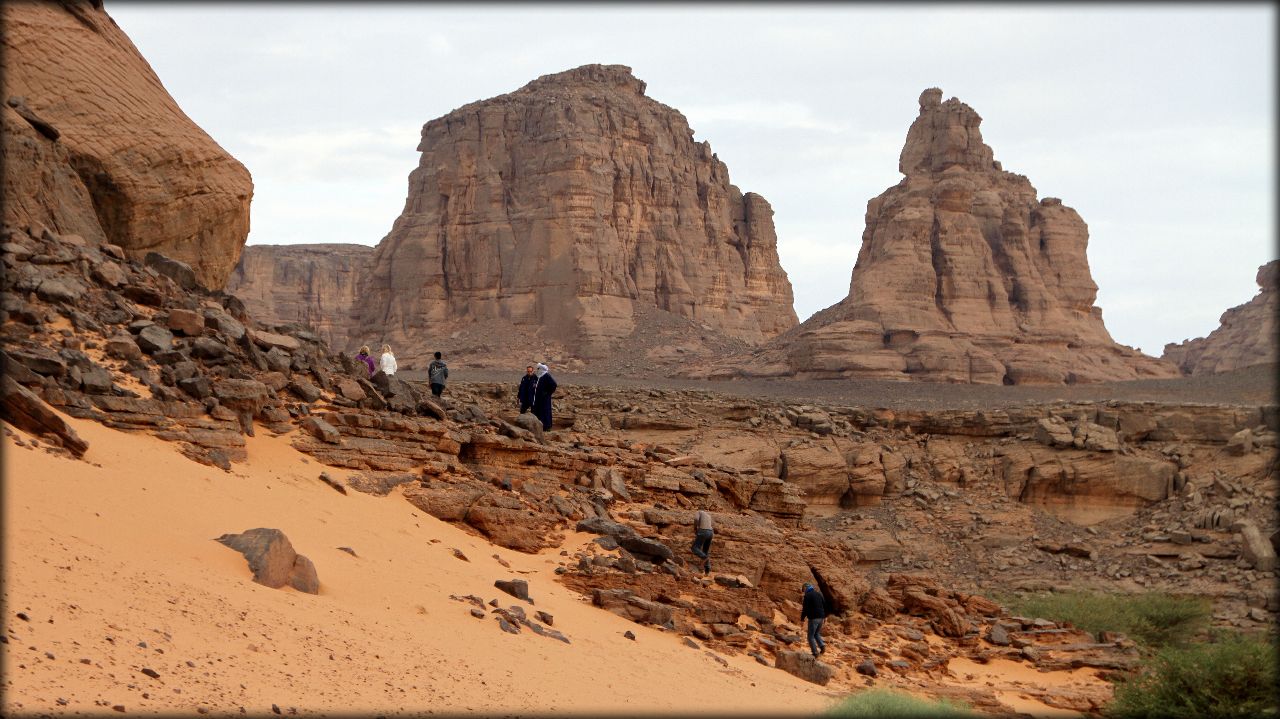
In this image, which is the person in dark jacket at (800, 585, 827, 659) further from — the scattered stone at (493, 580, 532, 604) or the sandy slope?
the scattered stone at (493, 580, 532, 604)

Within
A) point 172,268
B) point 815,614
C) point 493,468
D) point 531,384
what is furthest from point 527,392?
point 815,614

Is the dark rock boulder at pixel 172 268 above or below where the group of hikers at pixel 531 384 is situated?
above

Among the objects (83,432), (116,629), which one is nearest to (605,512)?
(83,432)

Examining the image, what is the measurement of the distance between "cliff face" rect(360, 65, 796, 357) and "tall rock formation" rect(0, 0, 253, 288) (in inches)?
1730

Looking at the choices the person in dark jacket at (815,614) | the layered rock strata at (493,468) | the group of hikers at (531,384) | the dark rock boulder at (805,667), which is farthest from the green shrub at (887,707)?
the group of hikers at (531,384)

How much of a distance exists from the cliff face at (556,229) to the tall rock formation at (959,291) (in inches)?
443

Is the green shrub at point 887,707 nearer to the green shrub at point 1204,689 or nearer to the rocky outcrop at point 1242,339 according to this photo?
the green shrub at point 1204,689

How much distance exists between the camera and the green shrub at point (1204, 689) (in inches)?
511

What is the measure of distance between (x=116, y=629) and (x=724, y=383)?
44.0m

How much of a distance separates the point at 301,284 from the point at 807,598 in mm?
98833

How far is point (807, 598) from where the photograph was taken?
45.0 ft

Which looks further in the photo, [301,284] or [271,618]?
[301,284]

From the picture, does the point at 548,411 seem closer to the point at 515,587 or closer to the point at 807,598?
the point at 807,598

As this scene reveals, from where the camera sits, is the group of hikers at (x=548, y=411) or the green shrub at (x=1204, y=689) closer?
the green shrub at (x=1204, y=689)
